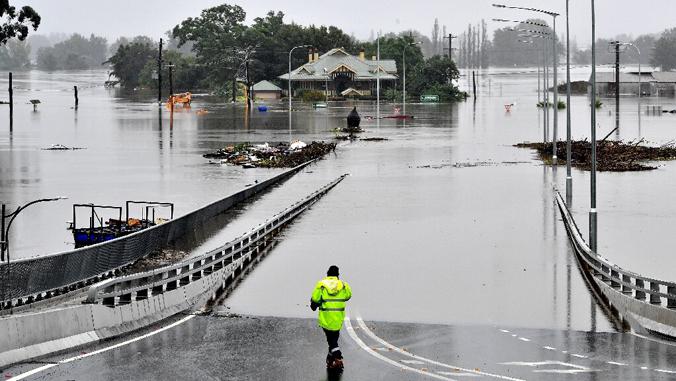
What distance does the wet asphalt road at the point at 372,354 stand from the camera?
65.6 feet

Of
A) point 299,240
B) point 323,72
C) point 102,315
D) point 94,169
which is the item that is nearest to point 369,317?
point 102,315

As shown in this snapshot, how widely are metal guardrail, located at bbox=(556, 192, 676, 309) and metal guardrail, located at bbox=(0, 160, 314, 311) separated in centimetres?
1221

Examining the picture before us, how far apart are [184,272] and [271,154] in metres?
49.1

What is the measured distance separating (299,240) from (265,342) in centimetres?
1600

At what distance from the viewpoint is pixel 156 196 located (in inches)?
2213

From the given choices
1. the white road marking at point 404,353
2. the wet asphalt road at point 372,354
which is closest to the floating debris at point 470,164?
the white road marking at point 404,353

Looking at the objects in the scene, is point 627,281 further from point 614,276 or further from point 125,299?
point 125,299

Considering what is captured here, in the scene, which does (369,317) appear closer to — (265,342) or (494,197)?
(265,342)

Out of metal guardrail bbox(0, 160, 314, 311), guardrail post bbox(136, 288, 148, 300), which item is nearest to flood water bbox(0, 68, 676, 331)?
metal guardrail bbox(0, 160, 314, 311)

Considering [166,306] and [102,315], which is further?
[166,306]

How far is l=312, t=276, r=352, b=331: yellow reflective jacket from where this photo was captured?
62.1 ft

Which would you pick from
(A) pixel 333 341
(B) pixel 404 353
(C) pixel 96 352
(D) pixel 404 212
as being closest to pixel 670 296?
(B) pixel 404 353

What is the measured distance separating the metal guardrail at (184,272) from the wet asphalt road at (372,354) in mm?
1164

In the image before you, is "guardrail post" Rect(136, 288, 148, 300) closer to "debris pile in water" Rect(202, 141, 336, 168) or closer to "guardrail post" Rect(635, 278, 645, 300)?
"guardrail post" Rect(635, 278, 645, 300)
